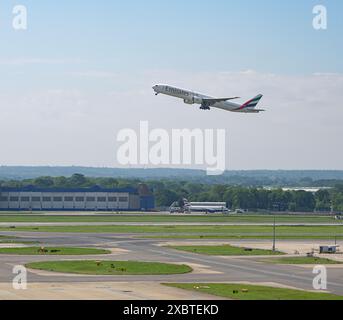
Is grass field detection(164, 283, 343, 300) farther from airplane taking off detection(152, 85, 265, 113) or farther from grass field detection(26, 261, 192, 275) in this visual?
airplane taking off detection(152, 85, 265, 113)

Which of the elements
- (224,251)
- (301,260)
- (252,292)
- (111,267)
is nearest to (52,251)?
(111,267)

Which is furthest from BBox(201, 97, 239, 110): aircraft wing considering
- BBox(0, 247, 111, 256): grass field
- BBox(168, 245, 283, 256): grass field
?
BBox(0, 247, 111, 256): grass field

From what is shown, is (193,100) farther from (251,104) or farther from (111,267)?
(111,267)

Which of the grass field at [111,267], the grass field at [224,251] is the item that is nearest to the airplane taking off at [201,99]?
the grass field at [224,251]
